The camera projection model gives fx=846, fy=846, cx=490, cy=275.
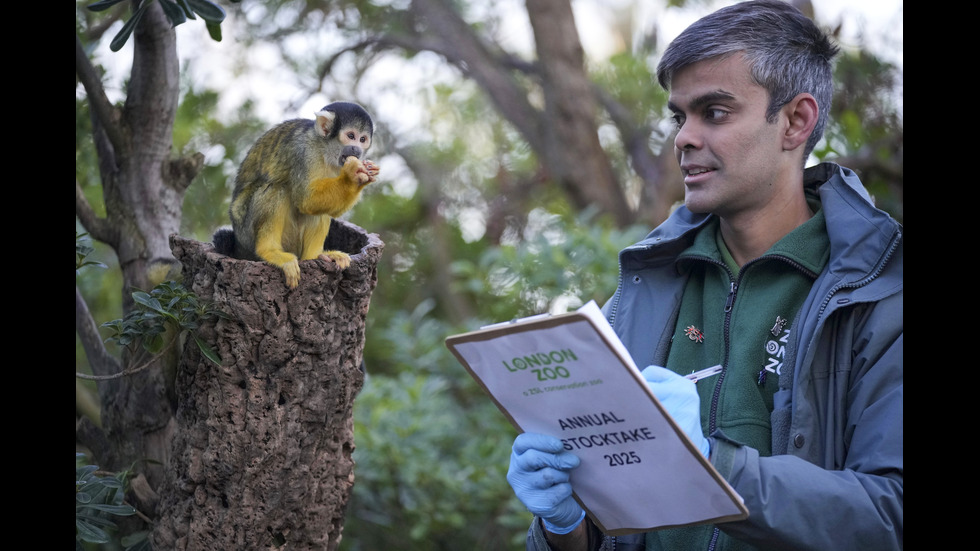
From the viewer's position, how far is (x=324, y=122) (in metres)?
2.04

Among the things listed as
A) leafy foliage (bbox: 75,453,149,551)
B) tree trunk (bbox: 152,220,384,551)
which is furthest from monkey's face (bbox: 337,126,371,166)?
leafy foliage (bbox: 75,453,149,551)

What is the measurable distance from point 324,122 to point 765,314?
1110 mm

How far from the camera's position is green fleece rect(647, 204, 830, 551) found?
1.61 m

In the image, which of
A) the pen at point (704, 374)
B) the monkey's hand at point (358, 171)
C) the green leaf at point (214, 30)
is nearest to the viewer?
the pen at point (704, 374)

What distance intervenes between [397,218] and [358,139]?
12.8ft

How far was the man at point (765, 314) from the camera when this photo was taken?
1353 mm

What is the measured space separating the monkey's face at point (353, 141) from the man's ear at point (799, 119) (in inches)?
37.7

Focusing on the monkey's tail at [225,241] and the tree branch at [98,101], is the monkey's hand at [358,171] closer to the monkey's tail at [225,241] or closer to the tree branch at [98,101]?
the monkey's tail at [225,241]

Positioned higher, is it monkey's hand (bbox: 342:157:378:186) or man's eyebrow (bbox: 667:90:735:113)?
man's eyebrow (bbox: 667:90:735:113)

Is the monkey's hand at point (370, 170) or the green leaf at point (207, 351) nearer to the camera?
the green leaf at point (207, 351)

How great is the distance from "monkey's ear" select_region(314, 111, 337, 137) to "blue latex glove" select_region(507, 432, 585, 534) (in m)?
0.96

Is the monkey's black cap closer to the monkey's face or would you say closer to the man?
the monkey's face

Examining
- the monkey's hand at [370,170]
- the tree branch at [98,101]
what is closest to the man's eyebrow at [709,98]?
the monkey's hand at [370,170]

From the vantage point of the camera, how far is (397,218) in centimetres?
595
